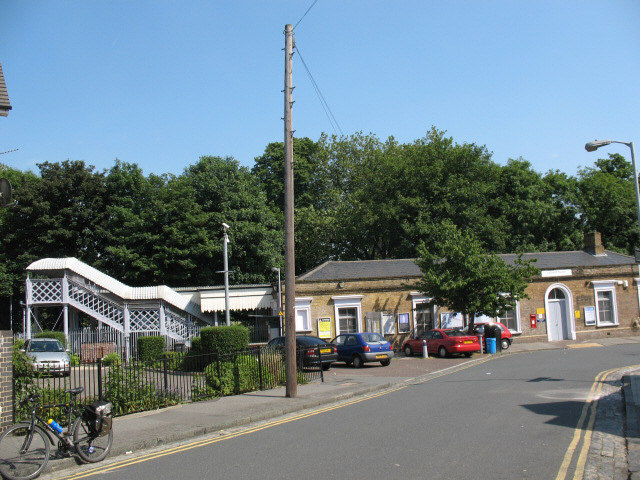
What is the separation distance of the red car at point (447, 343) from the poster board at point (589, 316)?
10540 millimetres

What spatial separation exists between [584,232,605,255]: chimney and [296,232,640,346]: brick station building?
2.17 ft

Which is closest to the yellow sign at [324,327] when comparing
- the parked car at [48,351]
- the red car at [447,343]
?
the red car at [447,343]

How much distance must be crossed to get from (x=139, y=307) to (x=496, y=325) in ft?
63.9

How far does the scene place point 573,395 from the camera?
46.1 ft

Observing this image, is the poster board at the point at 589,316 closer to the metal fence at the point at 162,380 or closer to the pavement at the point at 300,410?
the pavement at the point at 300,410

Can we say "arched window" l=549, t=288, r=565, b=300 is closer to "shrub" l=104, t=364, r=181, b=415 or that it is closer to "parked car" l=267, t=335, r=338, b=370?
"parked car" l=267, t=335, r=338, b=370

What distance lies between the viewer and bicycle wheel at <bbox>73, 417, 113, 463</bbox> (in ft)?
28.6

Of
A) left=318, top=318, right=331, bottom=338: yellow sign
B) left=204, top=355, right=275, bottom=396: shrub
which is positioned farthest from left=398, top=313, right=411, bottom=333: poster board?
left=204, top=355, right=275, bottom=396: shrub

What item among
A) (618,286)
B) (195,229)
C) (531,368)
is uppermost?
(195,229)

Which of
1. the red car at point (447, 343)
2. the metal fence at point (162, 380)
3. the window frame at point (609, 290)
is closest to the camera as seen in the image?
the metal fence at point (162, 380)

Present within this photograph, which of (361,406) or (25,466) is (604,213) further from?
(25,466)

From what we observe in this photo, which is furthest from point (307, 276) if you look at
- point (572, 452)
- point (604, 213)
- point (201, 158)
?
point (604, 213)

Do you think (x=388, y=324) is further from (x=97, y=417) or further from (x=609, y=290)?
(x=97, y=417)

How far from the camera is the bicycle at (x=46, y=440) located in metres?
7.79
